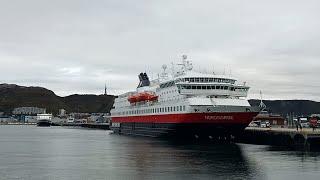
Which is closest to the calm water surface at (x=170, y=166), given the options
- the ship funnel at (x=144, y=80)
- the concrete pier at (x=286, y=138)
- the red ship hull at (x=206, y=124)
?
the concrete pier at (x=286, y=138)

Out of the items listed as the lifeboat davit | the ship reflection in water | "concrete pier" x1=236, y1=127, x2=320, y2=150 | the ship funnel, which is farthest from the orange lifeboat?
the ship reflection in water

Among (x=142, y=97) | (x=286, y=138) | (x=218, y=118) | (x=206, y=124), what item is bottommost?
(x=286, y=138)

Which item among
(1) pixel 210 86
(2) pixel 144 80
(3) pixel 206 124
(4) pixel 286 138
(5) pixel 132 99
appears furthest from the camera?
(2) pixel 144 80

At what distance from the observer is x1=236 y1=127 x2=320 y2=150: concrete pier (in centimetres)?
5725

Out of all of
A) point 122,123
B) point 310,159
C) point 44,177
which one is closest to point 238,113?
point 310,159

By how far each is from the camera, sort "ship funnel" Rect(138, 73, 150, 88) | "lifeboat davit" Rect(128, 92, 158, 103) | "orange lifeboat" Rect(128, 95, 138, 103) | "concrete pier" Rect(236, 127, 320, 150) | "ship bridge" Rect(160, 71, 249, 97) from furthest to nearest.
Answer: "ship funnel" Rect(138, 73, 150, 88) → "orange lifeboat" Rect(128, 95, 138, 103) → "lifeboat davit" Rect(128, 92, 158, 103) → "ship bridge" Rect(160, 71, 249, 97) → "concrete pier" Rect(236, 127, 320, 150)

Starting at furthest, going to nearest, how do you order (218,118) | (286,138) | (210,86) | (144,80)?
(144,80) → (210,86) → (218,118) → (286,138)

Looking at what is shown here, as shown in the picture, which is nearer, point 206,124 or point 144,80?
point 206,124

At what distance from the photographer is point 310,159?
151ft

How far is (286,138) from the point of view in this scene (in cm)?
6284

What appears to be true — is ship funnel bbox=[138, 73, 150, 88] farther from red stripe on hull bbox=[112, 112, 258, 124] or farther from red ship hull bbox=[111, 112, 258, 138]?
red stripe on hull bbox=[112, 112, 258, 124]

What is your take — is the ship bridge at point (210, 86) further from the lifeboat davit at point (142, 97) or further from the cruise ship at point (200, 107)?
the lifeboat davit at point (142, 97)

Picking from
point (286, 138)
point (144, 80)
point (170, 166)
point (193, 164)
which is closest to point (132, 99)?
point (144, 80)

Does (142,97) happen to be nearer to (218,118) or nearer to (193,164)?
(218,118)
